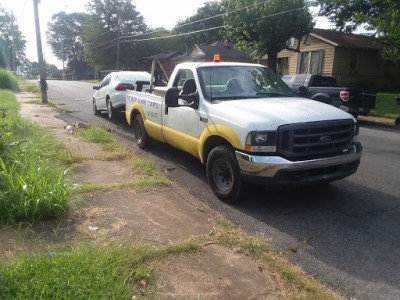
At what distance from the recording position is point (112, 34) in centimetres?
6003

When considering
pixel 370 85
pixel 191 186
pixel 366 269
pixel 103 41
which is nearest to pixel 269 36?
pixel 370 85

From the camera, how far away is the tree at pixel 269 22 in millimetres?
21812

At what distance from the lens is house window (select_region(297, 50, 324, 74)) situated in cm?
2677

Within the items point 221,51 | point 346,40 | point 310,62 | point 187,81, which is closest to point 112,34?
point 221,51

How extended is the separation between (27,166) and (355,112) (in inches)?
440

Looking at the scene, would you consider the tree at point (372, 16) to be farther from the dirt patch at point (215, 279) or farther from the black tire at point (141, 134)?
the dirt patch at point (215, 279)

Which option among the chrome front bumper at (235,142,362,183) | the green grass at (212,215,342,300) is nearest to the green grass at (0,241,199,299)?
the green grass at (212,215,342,300)

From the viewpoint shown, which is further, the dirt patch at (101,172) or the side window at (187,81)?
the side window at (187,81)

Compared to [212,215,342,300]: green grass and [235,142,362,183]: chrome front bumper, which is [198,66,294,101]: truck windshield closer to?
[235,142,362,183]: chrome front bumper

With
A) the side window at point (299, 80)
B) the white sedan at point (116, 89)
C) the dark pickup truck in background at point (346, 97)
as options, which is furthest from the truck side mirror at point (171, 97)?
the side window at point (299, 80)

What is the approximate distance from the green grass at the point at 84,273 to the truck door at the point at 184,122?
238 cm

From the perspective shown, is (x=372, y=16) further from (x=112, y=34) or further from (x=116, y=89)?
(x=112, y=34)

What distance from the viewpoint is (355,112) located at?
12609mm

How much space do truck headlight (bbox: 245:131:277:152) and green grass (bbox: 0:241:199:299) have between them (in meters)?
1.58
